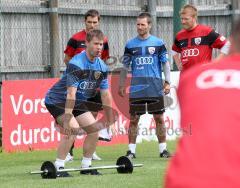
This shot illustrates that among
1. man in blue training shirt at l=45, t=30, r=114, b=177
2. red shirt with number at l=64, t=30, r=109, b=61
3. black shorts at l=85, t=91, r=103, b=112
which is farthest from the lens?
red shirt with number at l=64, t=30, r=109, b=61

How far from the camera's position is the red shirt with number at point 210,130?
3.21 metres

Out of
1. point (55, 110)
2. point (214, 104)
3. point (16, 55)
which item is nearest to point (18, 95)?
point (16, 55)

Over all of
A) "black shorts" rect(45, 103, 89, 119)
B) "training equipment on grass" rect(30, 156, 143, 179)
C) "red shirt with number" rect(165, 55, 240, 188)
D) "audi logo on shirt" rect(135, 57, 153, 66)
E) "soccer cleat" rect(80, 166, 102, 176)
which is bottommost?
"soccer cleat" rect(80, 166, 102, 176)

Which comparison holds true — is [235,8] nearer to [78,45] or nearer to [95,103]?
[78,45]

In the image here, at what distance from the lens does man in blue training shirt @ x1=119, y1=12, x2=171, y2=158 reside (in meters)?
13.0

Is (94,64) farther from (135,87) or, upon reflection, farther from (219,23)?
(219,23)

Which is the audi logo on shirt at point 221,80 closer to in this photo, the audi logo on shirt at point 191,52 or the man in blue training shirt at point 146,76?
the audi logo on shirt at point 191,52

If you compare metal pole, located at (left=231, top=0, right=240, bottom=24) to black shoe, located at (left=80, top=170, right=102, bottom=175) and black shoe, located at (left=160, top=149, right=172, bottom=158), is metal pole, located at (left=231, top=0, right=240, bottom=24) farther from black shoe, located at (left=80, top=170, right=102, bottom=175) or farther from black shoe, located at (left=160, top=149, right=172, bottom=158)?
black shoe, located at (left=80, top=170, right=102, bottom=175)

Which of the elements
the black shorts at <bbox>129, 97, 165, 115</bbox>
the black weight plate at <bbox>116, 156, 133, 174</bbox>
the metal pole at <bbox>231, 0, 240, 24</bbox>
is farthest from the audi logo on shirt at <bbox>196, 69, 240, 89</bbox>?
the metal pole at <bbox>231, 0, 240, 24</bbox>

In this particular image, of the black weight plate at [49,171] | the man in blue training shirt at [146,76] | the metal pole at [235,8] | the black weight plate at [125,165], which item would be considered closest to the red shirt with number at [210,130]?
the black weight plate at [49,171]

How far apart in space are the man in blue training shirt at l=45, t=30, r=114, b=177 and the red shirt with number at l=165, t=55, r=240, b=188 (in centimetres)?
674

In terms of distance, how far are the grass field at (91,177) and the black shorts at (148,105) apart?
706 millimetres

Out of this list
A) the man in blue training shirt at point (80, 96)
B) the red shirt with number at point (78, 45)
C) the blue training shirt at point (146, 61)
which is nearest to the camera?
the man in blue training shirt at point (80, 96)

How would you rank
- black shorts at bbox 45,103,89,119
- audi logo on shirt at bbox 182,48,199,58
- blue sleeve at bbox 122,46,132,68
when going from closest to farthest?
1. black shorts at bbox 45,103,89,119
2. audi logo on shirt at bbox 182,48,199,58
3. blue sleeve at bbox 122,46,132,68
